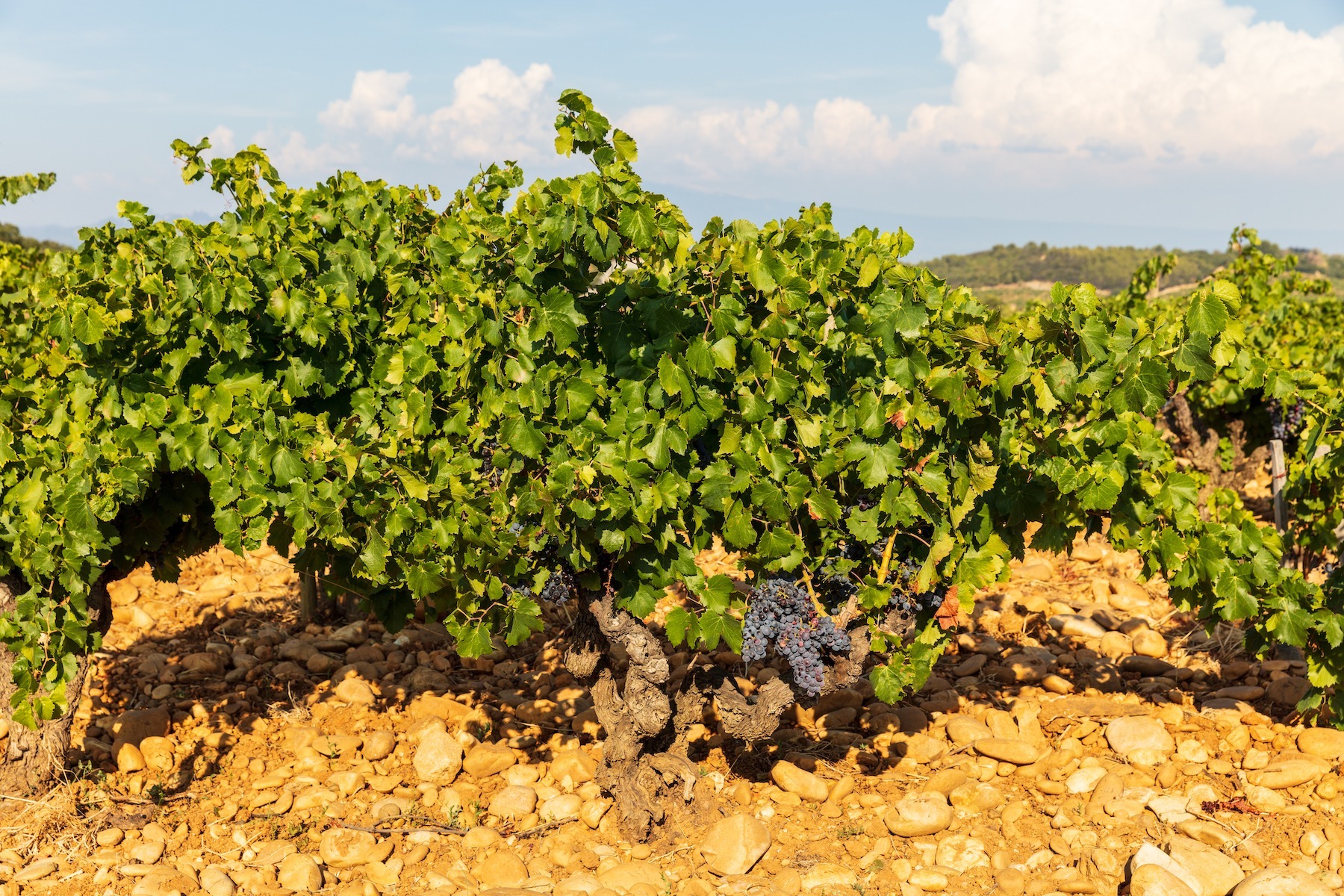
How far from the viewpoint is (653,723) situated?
4.74 meters

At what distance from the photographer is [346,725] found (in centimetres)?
610

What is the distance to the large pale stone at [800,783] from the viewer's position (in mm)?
5082

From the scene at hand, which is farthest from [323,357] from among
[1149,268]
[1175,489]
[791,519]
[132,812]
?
[1149,268]

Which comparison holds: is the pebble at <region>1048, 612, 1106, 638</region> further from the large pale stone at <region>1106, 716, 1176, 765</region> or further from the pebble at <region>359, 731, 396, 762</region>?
the pebble at <region>359, 731, 396, 762</region>

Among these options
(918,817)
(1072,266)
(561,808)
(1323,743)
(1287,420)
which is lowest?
(561,808)

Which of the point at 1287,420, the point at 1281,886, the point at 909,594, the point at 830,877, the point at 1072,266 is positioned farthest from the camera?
the point at 1072,266

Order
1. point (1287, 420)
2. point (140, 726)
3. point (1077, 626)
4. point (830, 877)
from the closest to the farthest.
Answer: point (830, 877)
point (140, 726)
point (1077, 626)
point (1287, 420)

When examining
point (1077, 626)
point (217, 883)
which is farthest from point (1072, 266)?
point (217, 883)

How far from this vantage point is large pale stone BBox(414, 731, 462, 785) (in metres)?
5.45

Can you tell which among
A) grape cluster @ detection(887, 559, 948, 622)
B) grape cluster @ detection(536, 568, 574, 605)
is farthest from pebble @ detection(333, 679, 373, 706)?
grape cluster @ detection(887, 559, 948, 622)

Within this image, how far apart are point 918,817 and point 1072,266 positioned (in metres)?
81.4

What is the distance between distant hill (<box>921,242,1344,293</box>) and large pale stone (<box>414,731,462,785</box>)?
6924cm

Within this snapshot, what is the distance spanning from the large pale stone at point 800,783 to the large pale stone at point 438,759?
1704 millimetres

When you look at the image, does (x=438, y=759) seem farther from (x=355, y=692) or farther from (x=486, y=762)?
(x=355, y=692)
